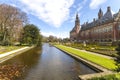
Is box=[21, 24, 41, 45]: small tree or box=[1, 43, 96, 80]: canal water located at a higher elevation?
box=[21, 24, 41, 45]: small tree

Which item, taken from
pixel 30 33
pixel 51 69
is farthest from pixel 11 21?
pixel 51 69

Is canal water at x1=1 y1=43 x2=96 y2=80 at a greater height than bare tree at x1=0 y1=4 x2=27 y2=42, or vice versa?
bare tree at x1=0 y1=4 x2=27 y2=42

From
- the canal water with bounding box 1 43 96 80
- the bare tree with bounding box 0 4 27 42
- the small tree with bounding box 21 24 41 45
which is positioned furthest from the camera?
the small tree with bounding box 21 24 41 45

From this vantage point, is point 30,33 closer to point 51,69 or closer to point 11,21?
point 11,21

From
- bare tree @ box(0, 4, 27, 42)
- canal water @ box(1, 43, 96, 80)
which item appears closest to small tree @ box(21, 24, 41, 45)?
bare tree @ box(0, 4, 27, 42)

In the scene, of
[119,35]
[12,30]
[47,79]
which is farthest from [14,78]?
[119,35]

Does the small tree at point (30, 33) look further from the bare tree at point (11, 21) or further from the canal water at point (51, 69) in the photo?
the canal water at point (51, 69)

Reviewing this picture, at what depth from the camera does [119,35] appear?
50.8 metres

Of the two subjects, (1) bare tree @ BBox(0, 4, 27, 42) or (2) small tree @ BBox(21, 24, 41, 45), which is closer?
(1) bare tree @ BBox(0, 4, 27, 42)

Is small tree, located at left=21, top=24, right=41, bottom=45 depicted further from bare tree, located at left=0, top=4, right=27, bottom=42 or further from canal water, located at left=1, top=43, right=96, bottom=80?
canal water, located at left=1, top=43, right=96, bottom=80

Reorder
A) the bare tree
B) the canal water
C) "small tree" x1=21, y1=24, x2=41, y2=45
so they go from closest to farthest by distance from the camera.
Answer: the canal water → the bare tree → "small tree" x1=21, y1=24, x2=41, y2=45

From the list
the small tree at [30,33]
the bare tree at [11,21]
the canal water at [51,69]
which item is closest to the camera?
the canal water at [51,69]

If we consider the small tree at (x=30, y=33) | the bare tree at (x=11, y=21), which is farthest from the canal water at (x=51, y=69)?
the small tree at (x=30, y=33)

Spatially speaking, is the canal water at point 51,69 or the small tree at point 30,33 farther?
the small tree at point 30,33
